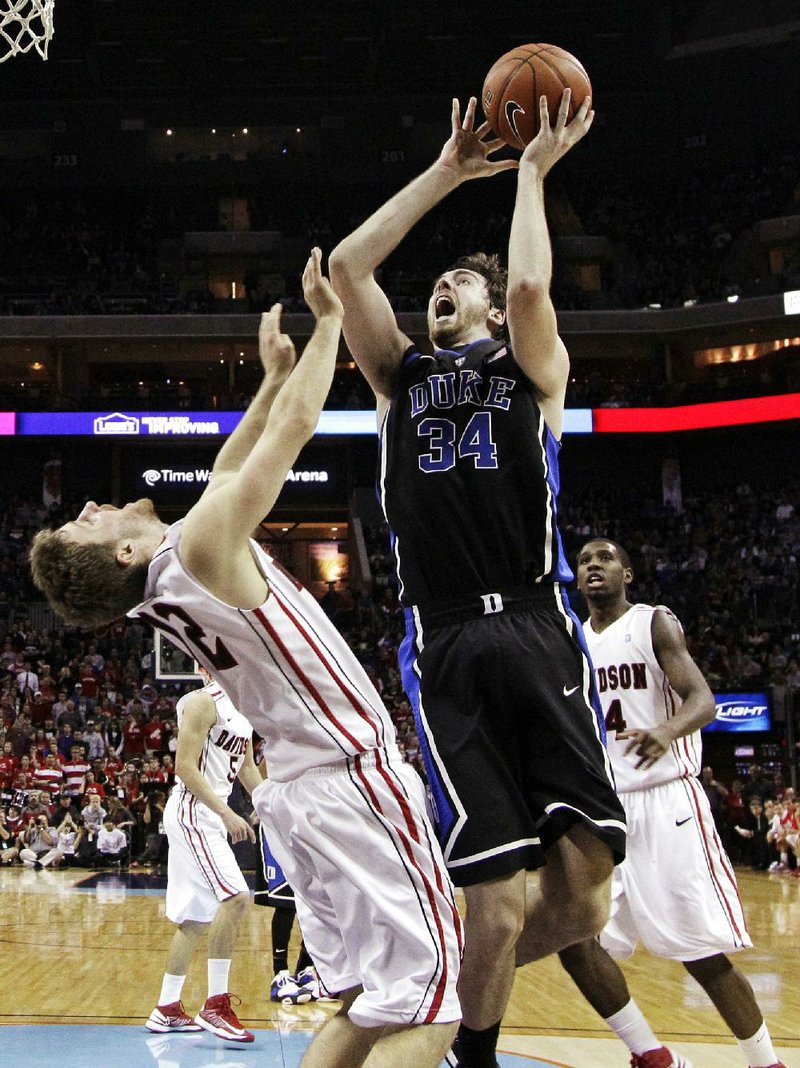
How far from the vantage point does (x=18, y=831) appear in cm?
1666

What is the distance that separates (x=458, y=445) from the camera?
11.8 ft

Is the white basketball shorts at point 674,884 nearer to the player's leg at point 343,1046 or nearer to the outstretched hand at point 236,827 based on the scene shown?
the player's leg at point 343,1046

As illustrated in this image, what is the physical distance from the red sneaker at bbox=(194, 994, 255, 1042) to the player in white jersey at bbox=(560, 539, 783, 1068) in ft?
6.83

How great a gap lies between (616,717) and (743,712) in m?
15.4

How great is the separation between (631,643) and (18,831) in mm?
13556

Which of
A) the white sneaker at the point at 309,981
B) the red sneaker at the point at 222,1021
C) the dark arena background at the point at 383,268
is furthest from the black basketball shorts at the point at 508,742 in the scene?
the dark arena background at the point at 383,268

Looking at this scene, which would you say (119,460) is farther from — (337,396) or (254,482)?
(254,482)

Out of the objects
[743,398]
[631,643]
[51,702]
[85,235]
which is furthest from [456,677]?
[85,235]

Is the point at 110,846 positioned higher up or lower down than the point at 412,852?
lower down

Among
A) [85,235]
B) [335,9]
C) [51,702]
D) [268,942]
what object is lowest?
[268,942]

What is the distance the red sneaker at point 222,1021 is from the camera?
6.05m

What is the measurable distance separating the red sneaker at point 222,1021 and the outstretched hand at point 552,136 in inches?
174

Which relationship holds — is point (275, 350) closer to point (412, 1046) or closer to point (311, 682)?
point (311, 682)

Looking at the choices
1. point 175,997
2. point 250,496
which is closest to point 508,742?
point 250,496
